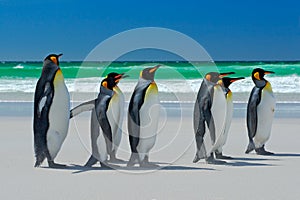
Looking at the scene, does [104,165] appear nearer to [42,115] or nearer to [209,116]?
[42,115]

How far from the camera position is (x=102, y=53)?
216 inches

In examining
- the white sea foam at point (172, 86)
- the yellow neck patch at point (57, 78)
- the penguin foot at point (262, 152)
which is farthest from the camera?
the white sea foam at point (172, 86)

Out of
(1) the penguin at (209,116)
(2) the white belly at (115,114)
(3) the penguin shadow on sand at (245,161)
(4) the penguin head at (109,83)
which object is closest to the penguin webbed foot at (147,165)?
(2) the white belly at (115,114)

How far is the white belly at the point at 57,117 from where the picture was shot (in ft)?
20.6

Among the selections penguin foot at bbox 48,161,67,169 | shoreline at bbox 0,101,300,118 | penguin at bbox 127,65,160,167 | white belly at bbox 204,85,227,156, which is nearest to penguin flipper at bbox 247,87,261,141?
white belly at bbox 204,85,227,156

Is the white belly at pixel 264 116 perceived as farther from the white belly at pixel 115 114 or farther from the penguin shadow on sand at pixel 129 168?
Result: the white belly at pixel 115 114

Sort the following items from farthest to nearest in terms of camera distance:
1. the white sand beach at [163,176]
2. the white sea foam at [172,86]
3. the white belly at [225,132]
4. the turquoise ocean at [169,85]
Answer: the white sea foam at [172,86] < the turquoise ocean at [169,85] < the white belly at [225,132] < the white sand beach at [163,176]

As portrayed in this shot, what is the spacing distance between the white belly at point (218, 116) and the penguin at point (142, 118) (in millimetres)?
704

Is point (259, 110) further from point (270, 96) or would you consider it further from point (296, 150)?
point (296, 150)

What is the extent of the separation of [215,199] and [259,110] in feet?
11.3

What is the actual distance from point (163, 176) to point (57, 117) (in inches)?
56.6

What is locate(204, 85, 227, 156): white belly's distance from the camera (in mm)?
6664

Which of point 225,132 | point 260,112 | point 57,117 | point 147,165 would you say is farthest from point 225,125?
point 57,117

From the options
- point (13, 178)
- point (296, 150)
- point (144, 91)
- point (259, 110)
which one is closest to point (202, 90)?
point (144, 91)
